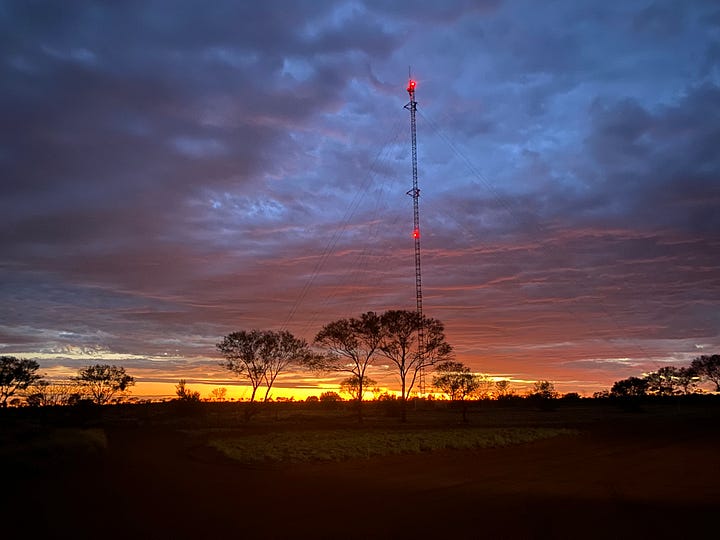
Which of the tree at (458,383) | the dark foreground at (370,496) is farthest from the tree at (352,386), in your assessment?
the dark foreground at (370,496)

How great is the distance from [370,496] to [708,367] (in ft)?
435

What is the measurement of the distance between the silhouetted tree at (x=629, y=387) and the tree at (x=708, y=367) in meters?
11.6

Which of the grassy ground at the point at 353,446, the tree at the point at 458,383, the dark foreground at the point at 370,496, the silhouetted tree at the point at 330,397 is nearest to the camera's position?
the dark foreground at the point at 370,496

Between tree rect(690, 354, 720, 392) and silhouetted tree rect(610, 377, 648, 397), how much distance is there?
11.6 m

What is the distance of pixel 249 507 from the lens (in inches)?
630

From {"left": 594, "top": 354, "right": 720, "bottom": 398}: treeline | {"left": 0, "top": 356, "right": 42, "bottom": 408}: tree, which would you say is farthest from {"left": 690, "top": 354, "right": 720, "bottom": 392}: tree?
{"left": 0, "top": 356, "right": 42, "bottom": 408}: tree

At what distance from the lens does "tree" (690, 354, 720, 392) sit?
12469 centimetres

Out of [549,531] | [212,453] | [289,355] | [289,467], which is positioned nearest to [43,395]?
[289,355]

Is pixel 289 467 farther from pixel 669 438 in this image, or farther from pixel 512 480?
pixel 669 438

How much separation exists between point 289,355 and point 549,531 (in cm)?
6499

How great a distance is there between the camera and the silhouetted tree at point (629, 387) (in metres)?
134

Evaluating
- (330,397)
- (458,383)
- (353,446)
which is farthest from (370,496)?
(330,397)

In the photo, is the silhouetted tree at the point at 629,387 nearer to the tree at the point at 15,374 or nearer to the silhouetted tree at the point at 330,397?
the silhouetted tree at the point at 330,397

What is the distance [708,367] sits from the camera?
126m
